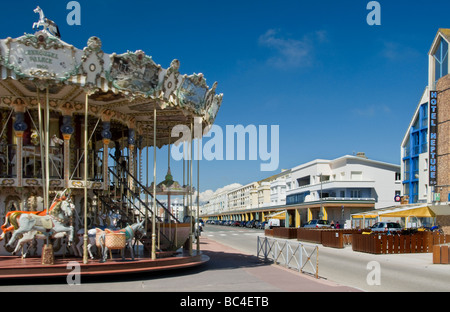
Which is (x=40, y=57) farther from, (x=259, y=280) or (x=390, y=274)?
(x=390, y=274)

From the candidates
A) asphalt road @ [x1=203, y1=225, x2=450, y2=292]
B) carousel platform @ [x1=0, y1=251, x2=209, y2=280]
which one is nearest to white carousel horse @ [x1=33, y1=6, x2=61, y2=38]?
carousel platform @ [x1=0, y1=251, x2=209, y2=280]

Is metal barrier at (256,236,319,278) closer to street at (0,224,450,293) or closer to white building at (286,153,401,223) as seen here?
street at (0,224,450,293)

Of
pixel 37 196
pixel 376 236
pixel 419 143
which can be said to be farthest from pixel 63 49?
pixel 419 143

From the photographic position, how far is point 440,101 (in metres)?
43.1

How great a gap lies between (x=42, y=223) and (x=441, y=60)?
133 ft

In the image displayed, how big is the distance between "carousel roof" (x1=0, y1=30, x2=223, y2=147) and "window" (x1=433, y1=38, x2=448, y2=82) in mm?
32240

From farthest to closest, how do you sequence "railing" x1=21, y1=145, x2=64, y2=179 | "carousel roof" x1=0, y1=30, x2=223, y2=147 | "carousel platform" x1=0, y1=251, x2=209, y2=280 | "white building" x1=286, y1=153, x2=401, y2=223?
"white building" x1=286, y1=153, x2=401, y2=223
"railing" x1=21, y1=145, x2=64, y2=179
"carousel roof" x1=0, y1=30, x2=223, y2=147
"carousel platform" x1=0, y1=251, x2=209, y2=280

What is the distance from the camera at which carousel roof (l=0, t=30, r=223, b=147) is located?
14102mm

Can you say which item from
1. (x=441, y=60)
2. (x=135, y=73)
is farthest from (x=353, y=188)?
(x=135, y=73)

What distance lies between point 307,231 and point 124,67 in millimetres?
25357

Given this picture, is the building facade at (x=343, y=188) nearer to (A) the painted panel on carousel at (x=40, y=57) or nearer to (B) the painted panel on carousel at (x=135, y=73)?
(B) the painted panel on carousel at (x=135, y=73)

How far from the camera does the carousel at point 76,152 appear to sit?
14406 mm

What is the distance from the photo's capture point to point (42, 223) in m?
14.8
